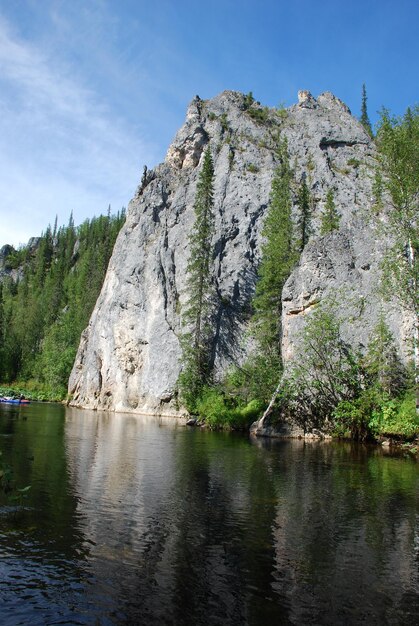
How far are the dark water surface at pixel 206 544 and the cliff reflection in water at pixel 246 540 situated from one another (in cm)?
3

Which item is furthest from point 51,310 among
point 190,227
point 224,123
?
point 224,123

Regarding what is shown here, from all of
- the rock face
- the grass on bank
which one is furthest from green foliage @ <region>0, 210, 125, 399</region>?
the rock face

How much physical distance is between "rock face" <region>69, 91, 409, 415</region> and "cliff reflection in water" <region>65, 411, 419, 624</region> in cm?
3516

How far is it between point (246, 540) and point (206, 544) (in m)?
0.94

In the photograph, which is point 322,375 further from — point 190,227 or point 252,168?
point 252,168

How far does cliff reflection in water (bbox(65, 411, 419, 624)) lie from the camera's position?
7.61 m

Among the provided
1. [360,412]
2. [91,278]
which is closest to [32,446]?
[360,412]

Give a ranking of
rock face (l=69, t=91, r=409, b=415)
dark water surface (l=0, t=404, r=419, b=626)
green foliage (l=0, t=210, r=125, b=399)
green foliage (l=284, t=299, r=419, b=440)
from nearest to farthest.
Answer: dark water surface (l=0, t=404, r=419, b=626) → green foliage (l=284, t=299, r=419, b=440) → rock face (l=69, t=91, r=409, b=415) → green foliage (l=0, t=210, r=125, b=399)

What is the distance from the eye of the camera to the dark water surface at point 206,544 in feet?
24.5

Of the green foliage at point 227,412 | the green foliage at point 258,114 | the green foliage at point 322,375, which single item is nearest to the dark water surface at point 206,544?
the green foliage at point 322,375

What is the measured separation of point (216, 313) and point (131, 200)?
28.0 meters

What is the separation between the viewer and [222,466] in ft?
65.7

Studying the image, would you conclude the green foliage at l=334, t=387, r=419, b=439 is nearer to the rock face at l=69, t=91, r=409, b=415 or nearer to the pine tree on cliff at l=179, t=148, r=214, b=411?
the pine tree on cliff at l=179, t=148, r=214, b=411

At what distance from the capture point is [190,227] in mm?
64438
